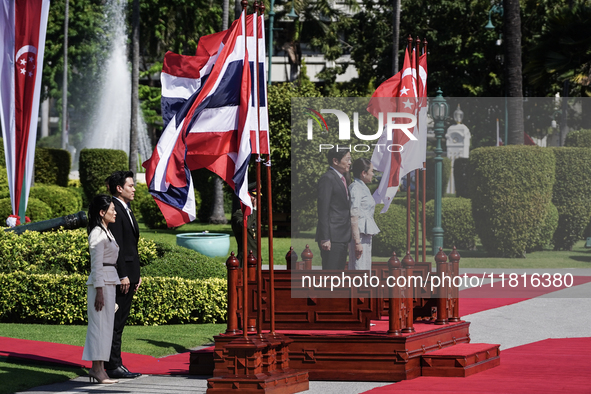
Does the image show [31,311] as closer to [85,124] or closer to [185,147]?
[185,147]

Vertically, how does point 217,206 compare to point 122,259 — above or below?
above

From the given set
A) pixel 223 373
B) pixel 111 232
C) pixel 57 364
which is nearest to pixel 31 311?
pixel 57 364

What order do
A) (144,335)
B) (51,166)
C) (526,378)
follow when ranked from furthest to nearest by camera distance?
1. (51,166)
2. (144,335)
3. (526,378)

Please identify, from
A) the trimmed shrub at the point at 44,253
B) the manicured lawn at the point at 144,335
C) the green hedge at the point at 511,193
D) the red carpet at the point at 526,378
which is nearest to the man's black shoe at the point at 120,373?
the manicured lawn at the point at 144,335

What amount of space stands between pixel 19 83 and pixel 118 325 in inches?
223

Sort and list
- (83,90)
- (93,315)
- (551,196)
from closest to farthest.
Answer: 1. (93,315)
2. (551,196)
3. (83,90)

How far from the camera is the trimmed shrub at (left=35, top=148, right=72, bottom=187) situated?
1257 inches

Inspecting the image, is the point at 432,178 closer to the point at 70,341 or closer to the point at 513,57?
the point at 513,57

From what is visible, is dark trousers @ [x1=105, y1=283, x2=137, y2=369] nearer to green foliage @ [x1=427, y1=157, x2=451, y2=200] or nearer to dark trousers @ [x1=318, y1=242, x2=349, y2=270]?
dark trousers @ [x1=318, y1=242, x2=349, y2=270]

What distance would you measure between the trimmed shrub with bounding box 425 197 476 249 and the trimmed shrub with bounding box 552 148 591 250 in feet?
9.54

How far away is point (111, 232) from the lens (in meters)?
8.47

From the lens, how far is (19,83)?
41.6 ft

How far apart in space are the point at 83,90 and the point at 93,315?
53748 millimetres

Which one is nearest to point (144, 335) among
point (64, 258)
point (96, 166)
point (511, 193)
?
point (64, 258)
